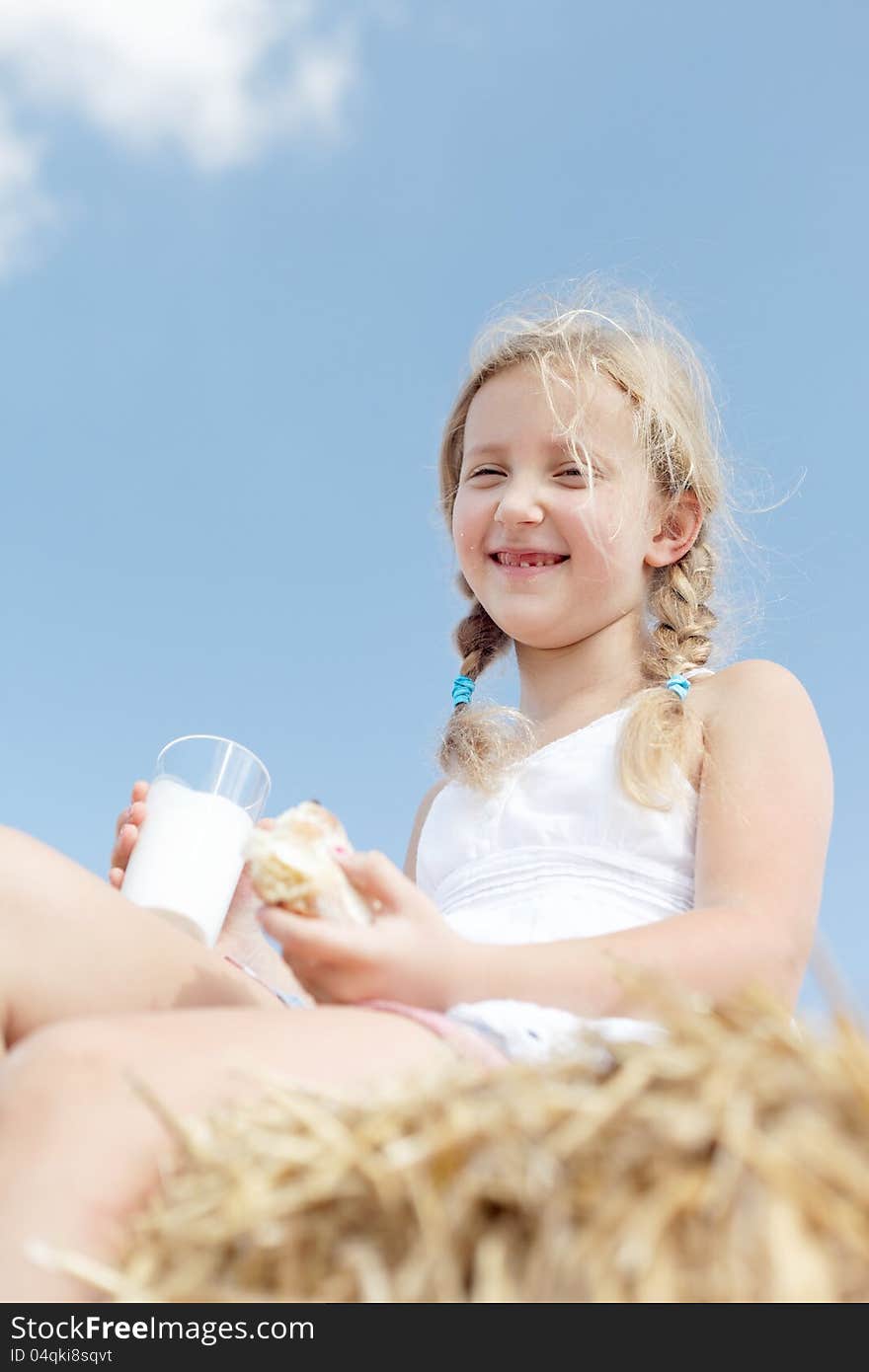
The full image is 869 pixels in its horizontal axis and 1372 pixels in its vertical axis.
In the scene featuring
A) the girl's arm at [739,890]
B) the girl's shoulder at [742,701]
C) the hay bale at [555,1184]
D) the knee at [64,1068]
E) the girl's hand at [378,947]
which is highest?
the girl's shoulder at [742,701]

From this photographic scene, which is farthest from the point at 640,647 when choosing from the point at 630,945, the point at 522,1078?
the point at 522,1078

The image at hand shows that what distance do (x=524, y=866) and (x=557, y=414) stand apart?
950 mm

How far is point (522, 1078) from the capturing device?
3.06 ft

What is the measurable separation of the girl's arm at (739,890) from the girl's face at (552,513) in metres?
0.37

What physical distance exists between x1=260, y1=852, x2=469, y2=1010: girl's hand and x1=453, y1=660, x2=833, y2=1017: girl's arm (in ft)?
0.13

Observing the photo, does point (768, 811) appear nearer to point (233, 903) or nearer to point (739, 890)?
point (739, 890)

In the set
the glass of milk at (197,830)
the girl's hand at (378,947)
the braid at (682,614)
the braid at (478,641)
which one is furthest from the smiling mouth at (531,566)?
the girl's hand at (378,947)

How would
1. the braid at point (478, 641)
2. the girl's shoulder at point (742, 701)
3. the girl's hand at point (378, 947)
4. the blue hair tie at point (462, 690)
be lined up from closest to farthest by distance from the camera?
the girl's hand at point (378, 947), the girl's shoulder at point (742, 701), the blue hair tie at point (462, 690), the braid at point (478, 641)

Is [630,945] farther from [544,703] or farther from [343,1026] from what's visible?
[544,703]

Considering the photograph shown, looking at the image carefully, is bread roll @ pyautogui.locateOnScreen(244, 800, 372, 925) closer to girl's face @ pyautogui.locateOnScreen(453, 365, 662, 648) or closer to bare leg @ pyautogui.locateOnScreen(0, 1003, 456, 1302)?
bare leg @ pyautogui.locateOnScreen(0, 1003, 456, 1302)

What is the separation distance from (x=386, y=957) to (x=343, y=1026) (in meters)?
0.13

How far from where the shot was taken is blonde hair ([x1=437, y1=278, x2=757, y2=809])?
238 cm

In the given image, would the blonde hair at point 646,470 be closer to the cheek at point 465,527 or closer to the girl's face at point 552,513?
the girl's face at point 552,513

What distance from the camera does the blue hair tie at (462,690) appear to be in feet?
9.51
